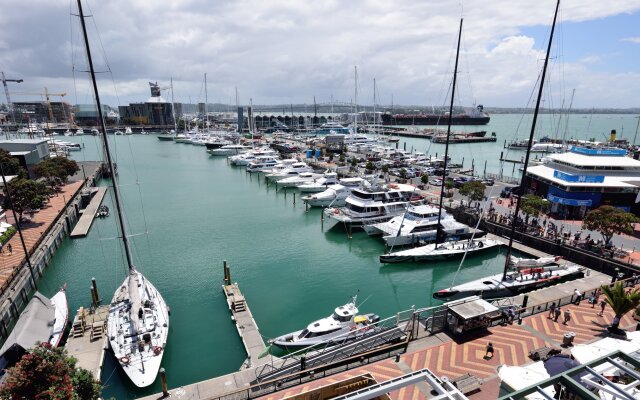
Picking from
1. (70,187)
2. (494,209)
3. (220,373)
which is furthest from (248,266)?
(70,187)

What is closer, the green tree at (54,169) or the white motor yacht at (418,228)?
the white motor yacht at (418,228)

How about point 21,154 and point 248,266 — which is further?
point 21,154

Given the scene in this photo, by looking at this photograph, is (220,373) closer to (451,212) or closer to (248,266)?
(248,266)

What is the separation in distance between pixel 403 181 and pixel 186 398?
195ft

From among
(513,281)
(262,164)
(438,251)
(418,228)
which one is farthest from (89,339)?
(262,164)

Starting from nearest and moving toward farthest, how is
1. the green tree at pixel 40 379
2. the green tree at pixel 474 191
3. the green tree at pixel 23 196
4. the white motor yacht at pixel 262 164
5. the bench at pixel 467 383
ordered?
the green tree at pixel 40 379 < the bench at pixel 467 383 < the green tree at pixel 23 196 < the green tree at pixel 474 191 < the white motor yacht at pixel 262 164

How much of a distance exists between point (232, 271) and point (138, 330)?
560 inches

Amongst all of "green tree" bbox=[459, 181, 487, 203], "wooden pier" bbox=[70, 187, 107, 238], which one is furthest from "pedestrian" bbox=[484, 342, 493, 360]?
"wooden pier" bbox=[70, 187, 107, 238]

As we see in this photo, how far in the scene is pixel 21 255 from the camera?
37.2m

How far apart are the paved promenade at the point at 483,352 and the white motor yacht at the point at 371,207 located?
2696 centimetres

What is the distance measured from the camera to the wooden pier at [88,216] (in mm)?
49231

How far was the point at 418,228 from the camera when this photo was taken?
4412 cm

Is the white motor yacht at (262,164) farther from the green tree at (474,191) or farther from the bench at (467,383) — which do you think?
the bench at (467,383)

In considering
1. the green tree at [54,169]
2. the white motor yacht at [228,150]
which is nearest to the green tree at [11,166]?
the green tree at [54,169]
